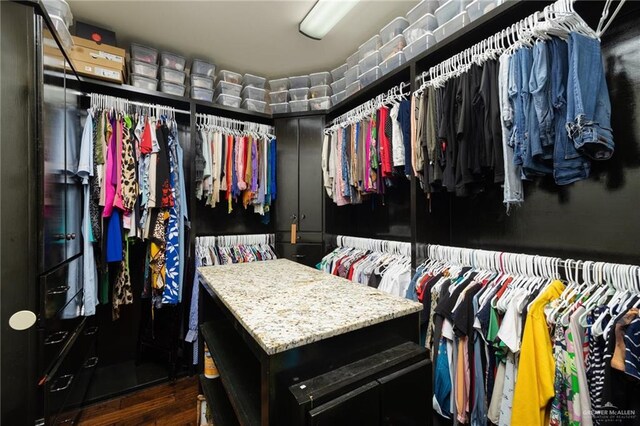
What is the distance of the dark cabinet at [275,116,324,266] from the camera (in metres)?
2.84

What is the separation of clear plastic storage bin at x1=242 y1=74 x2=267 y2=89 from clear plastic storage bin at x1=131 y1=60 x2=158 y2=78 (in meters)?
0.80

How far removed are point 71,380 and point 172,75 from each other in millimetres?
2358

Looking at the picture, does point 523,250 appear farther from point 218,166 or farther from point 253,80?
point 253,80

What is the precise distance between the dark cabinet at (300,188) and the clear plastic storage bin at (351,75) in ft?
1.40

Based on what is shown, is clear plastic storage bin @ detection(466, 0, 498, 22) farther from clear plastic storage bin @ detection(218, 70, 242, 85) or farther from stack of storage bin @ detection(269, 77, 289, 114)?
clear plastic storage bin @ detection(218, 70, 242, 85)

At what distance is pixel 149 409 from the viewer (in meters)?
1.97

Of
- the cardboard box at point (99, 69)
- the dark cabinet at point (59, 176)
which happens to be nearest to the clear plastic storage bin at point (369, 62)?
the cardboard box at point (99, 69)

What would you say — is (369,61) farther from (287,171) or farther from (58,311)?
(58,311)

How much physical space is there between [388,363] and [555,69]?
4.64 ft

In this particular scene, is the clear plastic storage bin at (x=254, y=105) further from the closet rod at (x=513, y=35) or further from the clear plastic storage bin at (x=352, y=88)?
the closet rod at (x=513, y=35)

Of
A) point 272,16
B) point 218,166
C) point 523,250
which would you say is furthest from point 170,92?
point 523,250

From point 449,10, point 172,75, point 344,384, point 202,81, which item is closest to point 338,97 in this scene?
point 449,10

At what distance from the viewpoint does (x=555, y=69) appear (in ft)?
3.94

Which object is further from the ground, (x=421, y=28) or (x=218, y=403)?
(x=421, y=28)
